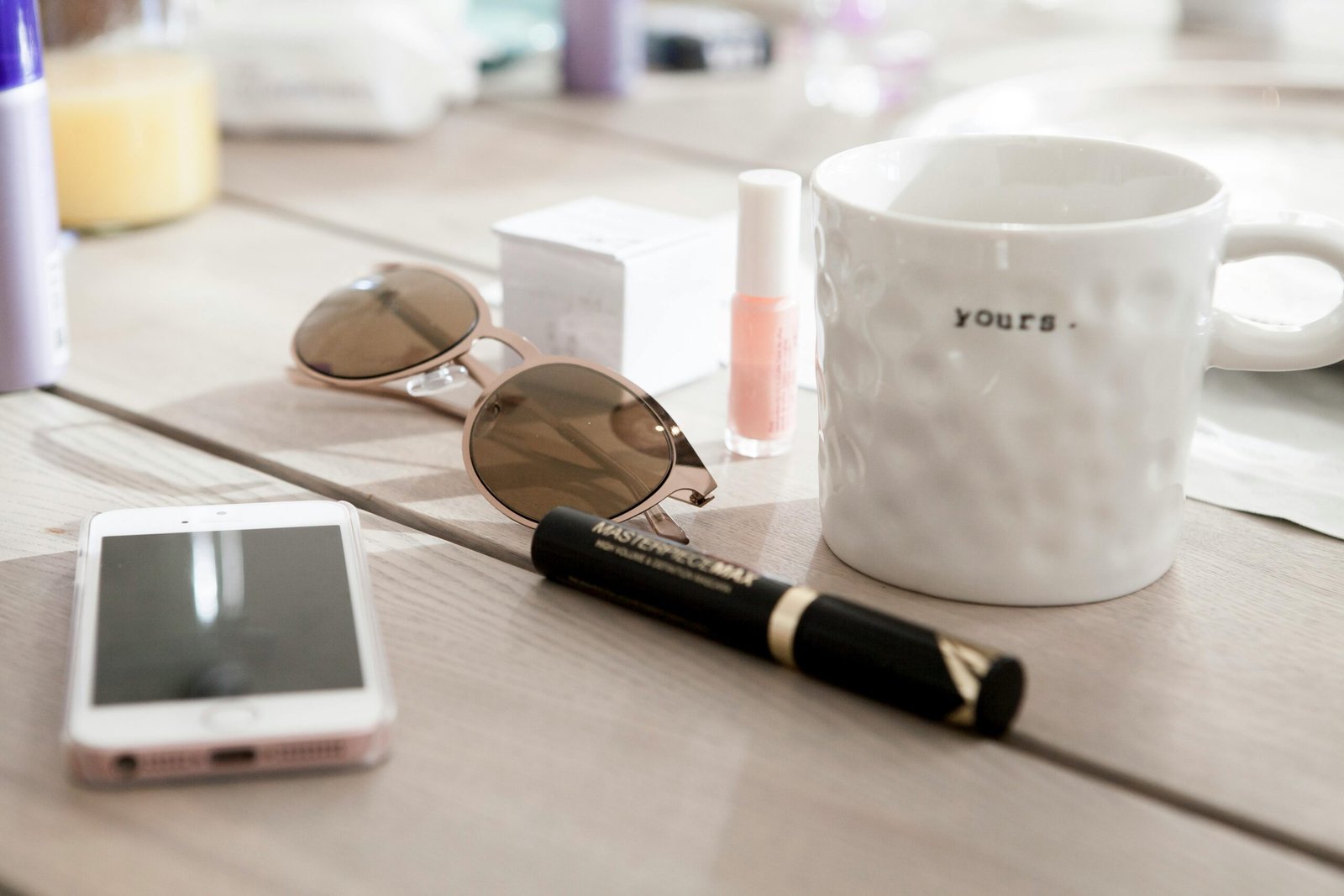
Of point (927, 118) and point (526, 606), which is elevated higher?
point (927, 118)

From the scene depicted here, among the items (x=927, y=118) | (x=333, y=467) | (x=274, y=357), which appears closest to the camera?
(x=333, y=467)

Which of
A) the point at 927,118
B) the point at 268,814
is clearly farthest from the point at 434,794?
the point at 927,118

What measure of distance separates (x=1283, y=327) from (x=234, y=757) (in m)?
0.38

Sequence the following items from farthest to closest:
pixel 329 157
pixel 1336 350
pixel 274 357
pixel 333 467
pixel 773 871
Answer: pixel 329 157 → pixel 274 357 → pixel 333 467 → pixel 1336 350 → pixel 773 871

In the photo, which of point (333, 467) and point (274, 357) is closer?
point (333, 467)

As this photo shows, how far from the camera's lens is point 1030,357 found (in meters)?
0.42

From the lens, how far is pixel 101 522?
0.48 meters

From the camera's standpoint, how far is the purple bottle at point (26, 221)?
58 centimetres

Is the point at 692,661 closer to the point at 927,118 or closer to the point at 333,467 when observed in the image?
the point at 333,467

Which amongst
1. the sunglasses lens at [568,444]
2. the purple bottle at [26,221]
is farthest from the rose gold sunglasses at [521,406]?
the purple bottle at [26,221]

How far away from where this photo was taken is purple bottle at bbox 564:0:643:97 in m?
1.16

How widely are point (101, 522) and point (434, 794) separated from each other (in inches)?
7.3

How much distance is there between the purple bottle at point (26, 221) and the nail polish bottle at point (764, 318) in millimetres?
311

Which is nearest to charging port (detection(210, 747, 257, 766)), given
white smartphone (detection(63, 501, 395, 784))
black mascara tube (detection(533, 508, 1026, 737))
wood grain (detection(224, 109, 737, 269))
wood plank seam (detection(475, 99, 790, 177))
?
white smartphone (detection(63, 501, 395, 784))
